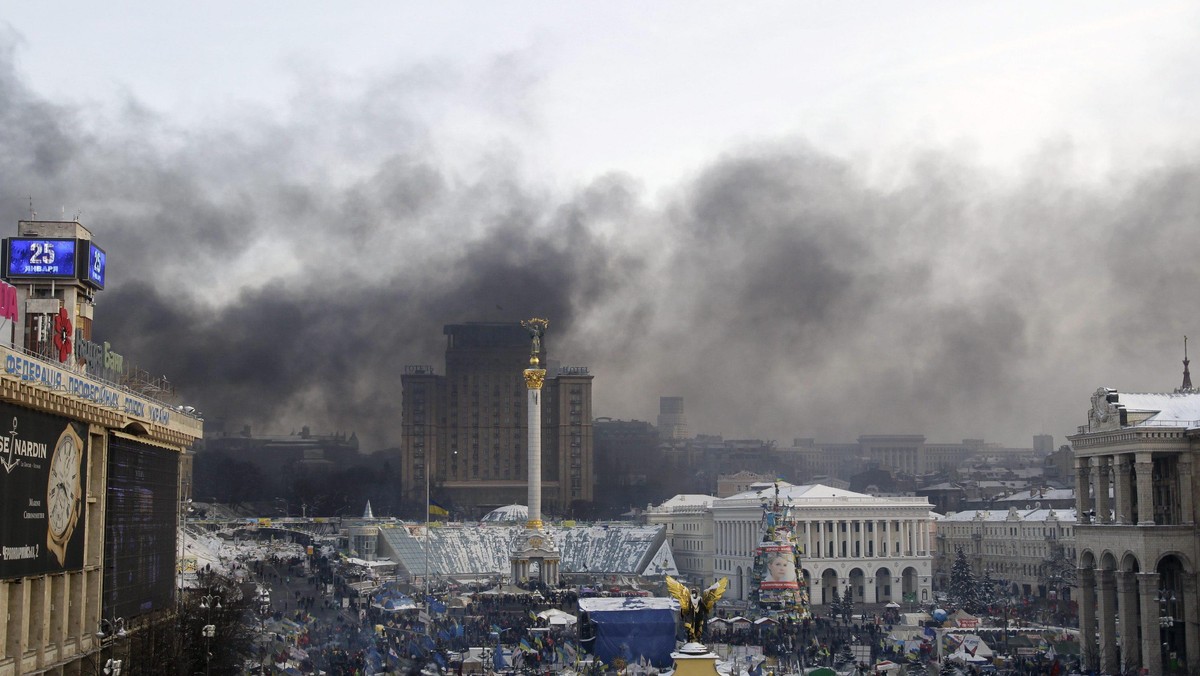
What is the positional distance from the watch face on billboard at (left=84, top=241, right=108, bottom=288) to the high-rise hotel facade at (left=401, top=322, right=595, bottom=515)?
123149 millimetres

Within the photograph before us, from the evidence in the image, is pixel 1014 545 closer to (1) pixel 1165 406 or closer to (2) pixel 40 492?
(1) pixel 1165 406

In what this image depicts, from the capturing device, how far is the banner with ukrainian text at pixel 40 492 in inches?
1180

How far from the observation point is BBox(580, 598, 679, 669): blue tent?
188 feet

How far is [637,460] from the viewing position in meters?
191

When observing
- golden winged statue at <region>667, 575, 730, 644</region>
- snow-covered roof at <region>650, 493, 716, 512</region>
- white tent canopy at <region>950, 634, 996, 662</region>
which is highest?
snow-covered roof at <region>650, 493, 716, 512</region>

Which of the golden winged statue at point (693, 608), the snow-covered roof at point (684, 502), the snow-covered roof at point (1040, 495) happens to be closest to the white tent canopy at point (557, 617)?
the golden winged statue at point (693, 608)

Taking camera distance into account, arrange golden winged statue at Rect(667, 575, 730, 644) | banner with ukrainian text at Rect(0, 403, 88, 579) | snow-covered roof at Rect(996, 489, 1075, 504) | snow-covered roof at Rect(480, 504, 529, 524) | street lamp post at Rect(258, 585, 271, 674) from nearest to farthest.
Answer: golden winged statue at Rect(667, 575, 730, 644)
banner with ukrainian text at Rect(0, 403, 88, 579)
street lamp post at Rect(258, 585, 271, 674)
snow-covered roof at Rect(996, 489, 1075, 504)
snow-covered roof at Rect(480, 504, 529, 524)

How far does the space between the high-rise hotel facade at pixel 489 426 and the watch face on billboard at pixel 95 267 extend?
123149mm

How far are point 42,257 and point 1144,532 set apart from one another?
Answer: 40.3 metres

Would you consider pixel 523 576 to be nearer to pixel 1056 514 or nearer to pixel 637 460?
pixel 1056 514

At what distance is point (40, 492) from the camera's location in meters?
32.5

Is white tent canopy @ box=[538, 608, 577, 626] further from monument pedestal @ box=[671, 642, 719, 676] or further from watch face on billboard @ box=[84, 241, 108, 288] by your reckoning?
monument pedestal @ box=[671, 642, 719, 676]

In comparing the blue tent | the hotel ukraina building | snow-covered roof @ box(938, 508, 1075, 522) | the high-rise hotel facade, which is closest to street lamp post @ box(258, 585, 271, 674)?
the blue tent

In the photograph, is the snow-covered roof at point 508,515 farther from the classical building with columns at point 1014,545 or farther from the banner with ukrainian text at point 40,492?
the banner with ukrainian text at point 40,492
